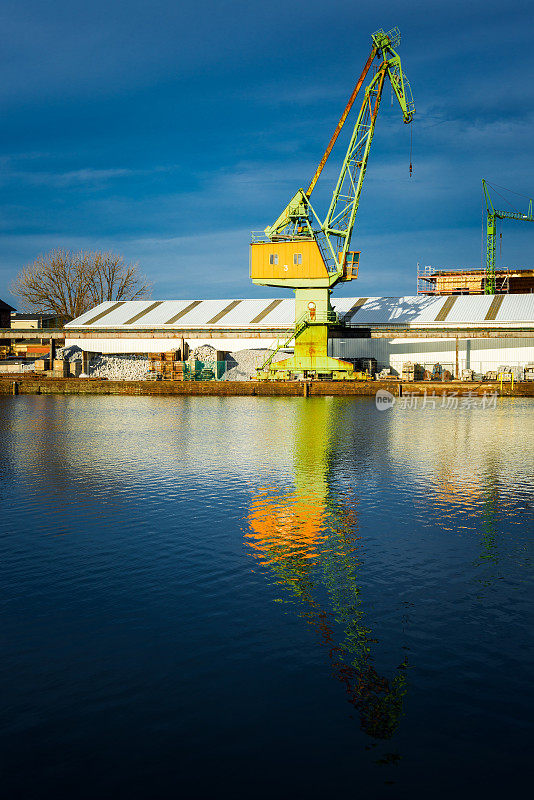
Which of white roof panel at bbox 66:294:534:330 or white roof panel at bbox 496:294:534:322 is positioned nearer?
white roof panel at bbox 496:294:534:322

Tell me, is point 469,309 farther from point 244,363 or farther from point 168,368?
point 168,368

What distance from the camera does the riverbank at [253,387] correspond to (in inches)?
1849

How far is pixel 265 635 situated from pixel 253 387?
42854mm

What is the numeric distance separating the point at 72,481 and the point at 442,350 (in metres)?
44.2

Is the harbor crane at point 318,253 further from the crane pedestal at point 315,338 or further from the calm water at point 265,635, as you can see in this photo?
the calm water at point 265,635

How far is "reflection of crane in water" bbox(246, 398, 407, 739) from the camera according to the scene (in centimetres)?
620

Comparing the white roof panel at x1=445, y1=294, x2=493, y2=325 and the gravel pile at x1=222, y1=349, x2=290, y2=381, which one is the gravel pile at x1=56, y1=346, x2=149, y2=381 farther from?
the white roof panel at x1=445, y1=294, x2=493, y2=325

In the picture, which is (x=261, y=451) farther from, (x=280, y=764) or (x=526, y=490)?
(x=280, y=764)

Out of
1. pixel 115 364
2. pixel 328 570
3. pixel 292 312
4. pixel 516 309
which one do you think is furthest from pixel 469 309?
pixel 328 570

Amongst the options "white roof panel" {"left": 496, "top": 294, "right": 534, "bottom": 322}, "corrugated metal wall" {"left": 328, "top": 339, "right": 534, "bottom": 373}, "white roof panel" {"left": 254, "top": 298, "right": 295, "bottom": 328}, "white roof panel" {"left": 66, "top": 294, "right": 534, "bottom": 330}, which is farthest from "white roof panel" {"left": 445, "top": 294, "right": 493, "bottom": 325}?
"white roof panel" {"left": 254, "top": 298, "right": 295, "bottom": 328}

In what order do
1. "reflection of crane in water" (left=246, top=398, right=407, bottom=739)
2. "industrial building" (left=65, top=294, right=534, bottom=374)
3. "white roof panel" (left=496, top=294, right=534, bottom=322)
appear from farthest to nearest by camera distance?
1. "white roof panel" (left=496, top=294, right=534, bottom=322)
2. "industrial building" (left=65, top=294, right=534, bottom=374)
3. "reflection of crane in water" (left=246, top=398, right=407, bottom=739)

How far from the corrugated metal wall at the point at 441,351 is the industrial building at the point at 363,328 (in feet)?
0.25

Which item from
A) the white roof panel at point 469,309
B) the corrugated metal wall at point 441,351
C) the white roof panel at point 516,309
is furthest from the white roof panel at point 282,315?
the white roof panel at point 516,309

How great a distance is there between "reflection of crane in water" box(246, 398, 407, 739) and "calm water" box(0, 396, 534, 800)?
1.3 inches
